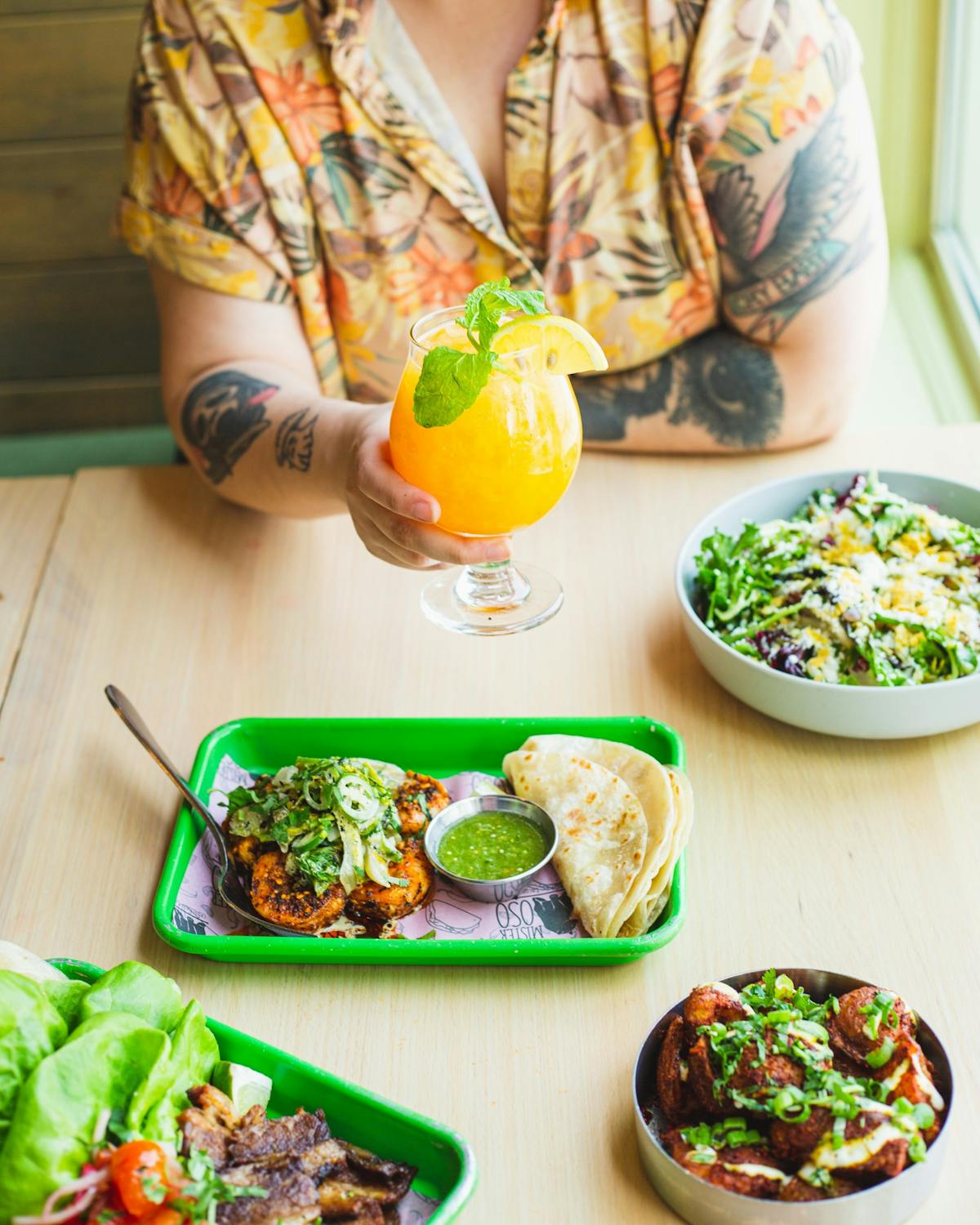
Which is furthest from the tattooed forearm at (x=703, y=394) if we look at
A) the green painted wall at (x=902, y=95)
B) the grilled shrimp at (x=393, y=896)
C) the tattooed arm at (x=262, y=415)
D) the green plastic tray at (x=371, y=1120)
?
the green painted wall at (x=902, y=95)

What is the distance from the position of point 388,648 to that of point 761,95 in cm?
101

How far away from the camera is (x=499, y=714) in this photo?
155 centimetres

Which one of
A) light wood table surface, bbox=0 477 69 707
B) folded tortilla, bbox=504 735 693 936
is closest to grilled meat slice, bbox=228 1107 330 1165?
folded tortilla, bbox=504 735 693 936

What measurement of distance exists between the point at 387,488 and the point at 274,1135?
65 cm

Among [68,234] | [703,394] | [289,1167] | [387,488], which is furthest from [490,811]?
[68,234]

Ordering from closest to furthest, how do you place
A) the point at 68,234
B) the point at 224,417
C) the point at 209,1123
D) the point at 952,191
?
the point at 209,1123, the point at 224,417, the point at 68,234, the point at 952,191

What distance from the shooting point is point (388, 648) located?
1.69 m

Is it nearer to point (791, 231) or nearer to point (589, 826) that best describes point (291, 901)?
point (589, 826)

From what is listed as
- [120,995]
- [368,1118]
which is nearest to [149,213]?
[120,995]

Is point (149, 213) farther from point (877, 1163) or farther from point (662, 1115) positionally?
point (877, 1163)

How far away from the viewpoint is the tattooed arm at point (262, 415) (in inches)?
63.2

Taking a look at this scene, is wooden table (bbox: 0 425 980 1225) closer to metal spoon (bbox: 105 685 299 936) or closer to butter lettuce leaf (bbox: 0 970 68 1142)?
metal spoon (bbox: 105 685 299 936)

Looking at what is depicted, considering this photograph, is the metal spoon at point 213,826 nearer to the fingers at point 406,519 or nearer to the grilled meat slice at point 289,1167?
the grilled meat slice at point 289,1167

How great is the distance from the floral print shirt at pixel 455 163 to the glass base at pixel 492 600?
0.68 m
